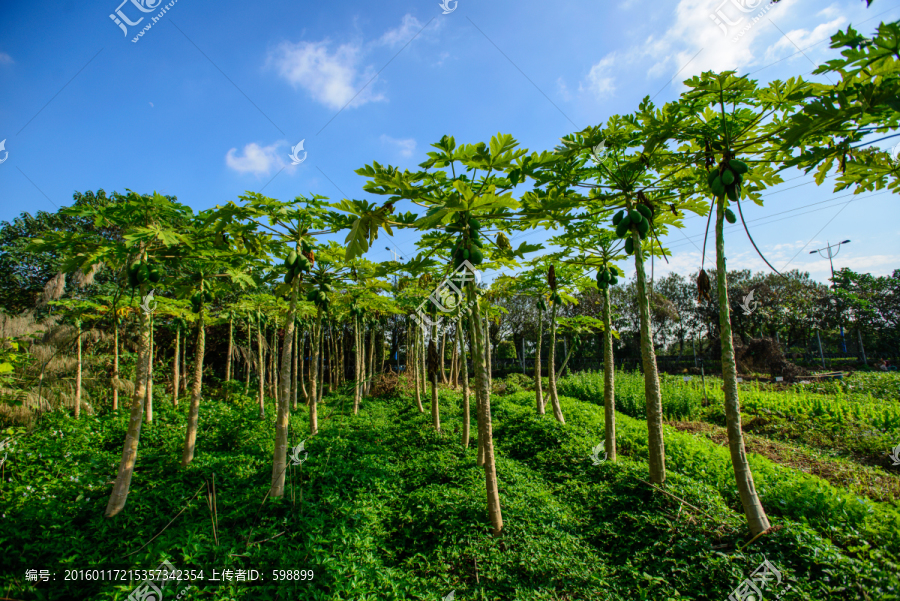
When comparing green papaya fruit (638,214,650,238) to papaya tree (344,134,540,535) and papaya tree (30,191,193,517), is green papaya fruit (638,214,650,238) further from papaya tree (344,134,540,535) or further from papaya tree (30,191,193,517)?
papaya tree (30,191,193,517)

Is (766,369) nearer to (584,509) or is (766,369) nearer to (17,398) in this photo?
(584,509)

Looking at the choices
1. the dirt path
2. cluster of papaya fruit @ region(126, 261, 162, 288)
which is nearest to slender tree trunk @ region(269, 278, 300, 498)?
cluster of papaya fruit @ region(126, 261, 162, 288)

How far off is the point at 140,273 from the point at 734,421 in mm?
7321

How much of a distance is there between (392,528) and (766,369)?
2522 cm

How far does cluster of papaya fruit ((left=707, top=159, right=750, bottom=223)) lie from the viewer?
350 cm

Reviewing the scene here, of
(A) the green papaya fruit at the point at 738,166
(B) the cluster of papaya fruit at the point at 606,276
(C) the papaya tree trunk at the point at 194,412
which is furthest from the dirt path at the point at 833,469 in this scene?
(C) the papaya tree trunk at the point at 194,412

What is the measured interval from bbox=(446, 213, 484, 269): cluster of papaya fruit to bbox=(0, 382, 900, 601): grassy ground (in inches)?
131

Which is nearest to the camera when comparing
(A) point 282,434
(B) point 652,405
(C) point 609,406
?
(B) point 652,405

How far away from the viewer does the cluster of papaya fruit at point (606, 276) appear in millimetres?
6172

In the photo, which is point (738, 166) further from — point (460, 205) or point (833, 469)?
point (833, 469)

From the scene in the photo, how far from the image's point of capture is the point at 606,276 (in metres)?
6.17

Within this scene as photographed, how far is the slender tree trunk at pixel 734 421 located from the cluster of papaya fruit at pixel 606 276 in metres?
2.24

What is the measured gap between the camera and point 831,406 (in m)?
9.55

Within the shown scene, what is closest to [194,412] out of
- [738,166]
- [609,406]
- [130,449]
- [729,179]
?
[130,449]
